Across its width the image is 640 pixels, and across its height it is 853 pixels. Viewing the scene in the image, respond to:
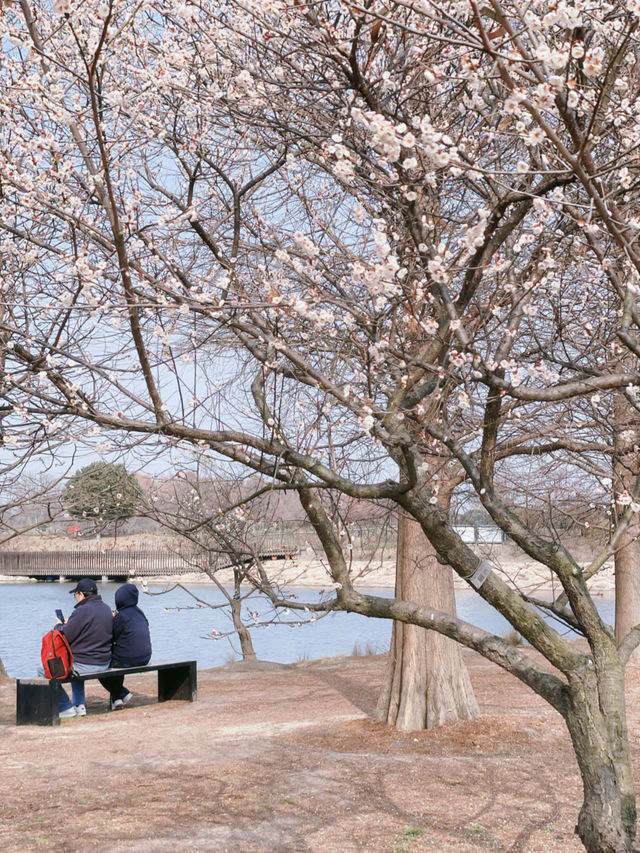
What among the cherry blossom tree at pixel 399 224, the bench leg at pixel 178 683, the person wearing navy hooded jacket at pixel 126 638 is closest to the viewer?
the cherry blossom tree at pixel 399 224

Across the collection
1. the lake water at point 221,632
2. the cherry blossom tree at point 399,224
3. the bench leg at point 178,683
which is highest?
the cherry blossom tree at point 399,224

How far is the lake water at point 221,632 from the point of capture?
16016mm

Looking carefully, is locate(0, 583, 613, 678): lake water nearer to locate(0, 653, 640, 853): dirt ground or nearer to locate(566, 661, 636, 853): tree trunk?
locate(0, 653, 640, 853): dirt ground

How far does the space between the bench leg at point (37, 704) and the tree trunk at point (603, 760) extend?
20.5 feet

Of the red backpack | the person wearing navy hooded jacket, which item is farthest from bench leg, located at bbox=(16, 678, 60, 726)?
the person wearing navy hooded jacket

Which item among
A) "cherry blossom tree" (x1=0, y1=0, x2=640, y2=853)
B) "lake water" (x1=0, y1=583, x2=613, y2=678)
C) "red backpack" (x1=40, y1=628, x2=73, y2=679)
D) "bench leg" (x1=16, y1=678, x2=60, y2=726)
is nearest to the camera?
"cherry blossom tree" (x1=0, y1=0, x2=640, y2=853)

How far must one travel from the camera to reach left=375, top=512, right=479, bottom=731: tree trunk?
26.5 feet

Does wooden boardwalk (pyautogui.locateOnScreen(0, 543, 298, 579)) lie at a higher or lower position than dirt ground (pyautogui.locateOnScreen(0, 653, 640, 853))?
higher

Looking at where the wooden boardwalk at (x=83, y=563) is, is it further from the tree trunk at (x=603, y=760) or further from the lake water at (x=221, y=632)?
the tree trunk at (x=603, y=760)

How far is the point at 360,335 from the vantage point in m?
5.71

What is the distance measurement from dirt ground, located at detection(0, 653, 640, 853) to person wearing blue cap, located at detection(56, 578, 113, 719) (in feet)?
1.04

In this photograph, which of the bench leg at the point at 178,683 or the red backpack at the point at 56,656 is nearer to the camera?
the red backpack at the point at 56,656

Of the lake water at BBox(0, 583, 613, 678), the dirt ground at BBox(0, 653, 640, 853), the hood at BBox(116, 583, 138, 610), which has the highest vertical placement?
the hood at BBox(116, 583, 138, 610)

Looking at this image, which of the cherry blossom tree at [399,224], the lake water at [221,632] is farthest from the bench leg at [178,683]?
the cherry blossom tree at [399,224]
